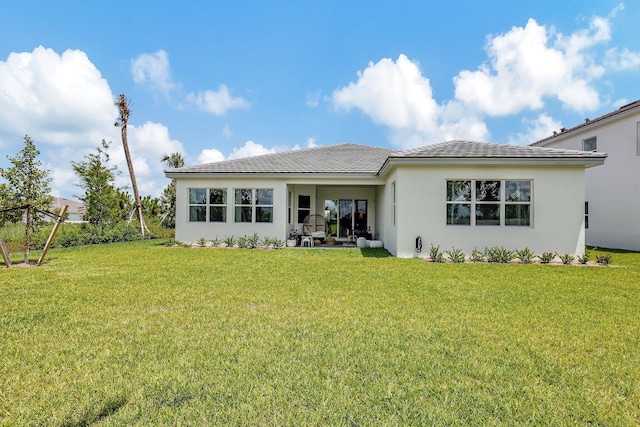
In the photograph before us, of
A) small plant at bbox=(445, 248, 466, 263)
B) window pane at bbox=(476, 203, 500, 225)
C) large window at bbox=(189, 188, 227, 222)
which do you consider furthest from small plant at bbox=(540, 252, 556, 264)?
large window at bbox=(189, 188, 227, 222)

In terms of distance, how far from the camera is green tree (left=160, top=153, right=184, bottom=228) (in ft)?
81.4

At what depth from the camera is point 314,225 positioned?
16938 mm

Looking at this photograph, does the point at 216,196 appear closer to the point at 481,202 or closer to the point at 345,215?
the point at 345,215

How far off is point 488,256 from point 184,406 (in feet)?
35.0

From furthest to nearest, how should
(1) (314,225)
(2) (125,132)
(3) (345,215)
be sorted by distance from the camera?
(2) (125,132) → (3) (345,215) → (1) (314,225)

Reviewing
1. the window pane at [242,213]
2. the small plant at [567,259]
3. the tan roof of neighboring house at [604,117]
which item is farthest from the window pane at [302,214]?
the tan roof of neighboring house at [604,117]

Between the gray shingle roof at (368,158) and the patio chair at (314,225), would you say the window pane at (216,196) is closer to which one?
the gray shingle roof at (368,158)

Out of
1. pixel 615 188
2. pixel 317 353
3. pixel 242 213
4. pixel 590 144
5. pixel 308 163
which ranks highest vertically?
pixel 590 144

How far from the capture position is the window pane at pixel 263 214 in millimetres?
14716

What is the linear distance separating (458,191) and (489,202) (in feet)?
3.66

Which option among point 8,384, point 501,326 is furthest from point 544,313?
point 8,384

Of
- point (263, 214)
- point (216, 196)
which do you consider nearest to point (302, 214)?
point (263, 214)

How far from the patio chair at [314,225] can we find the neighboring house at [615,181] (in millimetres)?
13837

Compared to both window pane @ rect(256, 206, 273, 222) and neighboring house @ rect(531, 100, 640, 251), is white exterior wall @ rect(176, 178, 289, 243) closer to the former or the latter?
window pane @ rect(256, 206, 273, 222)
